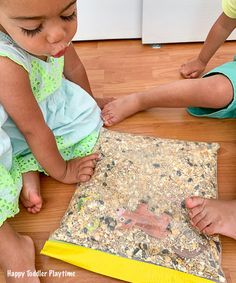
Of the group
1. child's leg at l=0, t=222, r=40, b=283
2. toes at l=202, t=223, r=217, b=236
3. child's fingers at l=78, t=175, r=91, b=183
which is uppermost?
child's fingers at l=78, t=175, r=91, b=183

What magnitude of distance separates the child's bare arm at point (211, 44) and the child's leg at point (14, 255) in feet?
2.31

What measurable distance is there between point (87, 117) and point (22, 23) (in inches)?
14.0

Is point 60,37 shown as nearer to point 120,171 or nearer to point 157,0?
point 120,171

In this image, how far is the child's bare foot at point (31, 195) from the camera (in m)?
0.73

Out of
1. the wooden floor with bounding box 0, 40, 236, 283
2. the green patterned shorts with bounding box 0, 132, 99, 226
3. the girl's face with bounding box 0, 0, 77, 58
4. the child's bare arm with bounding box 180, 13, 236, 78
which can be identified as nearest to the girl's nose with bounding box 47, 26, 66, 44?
the girl's face with bounding box 0, 0, 77, 58

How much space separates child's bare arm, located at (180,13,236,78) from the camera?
95 cm

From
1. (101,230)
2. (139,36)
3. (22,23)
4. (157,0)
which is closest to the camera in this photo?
(22,23)

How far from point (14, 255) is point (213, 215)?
391 mm

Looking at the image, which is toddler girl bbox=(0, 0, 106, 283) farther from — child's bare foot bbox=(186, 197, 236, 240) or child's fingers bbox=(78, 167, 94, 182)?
child's bare foot bbox=(186, 197, 236, 240)

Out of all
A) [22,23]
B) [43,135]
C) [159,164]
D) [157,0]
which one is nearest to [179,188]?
[159,164]

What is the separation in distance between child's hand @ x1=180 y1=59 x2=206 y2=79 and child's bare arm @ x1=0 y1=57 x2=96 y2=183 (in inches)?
19.7

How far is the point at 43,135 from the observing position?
679 millimetres

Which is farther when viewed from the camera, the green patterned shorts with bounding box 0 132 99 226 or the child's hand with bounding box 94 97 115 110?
the child's hand with bounding box 94 97 115 110

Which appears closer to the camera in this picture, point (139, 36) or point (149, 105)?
point (149, 105)
